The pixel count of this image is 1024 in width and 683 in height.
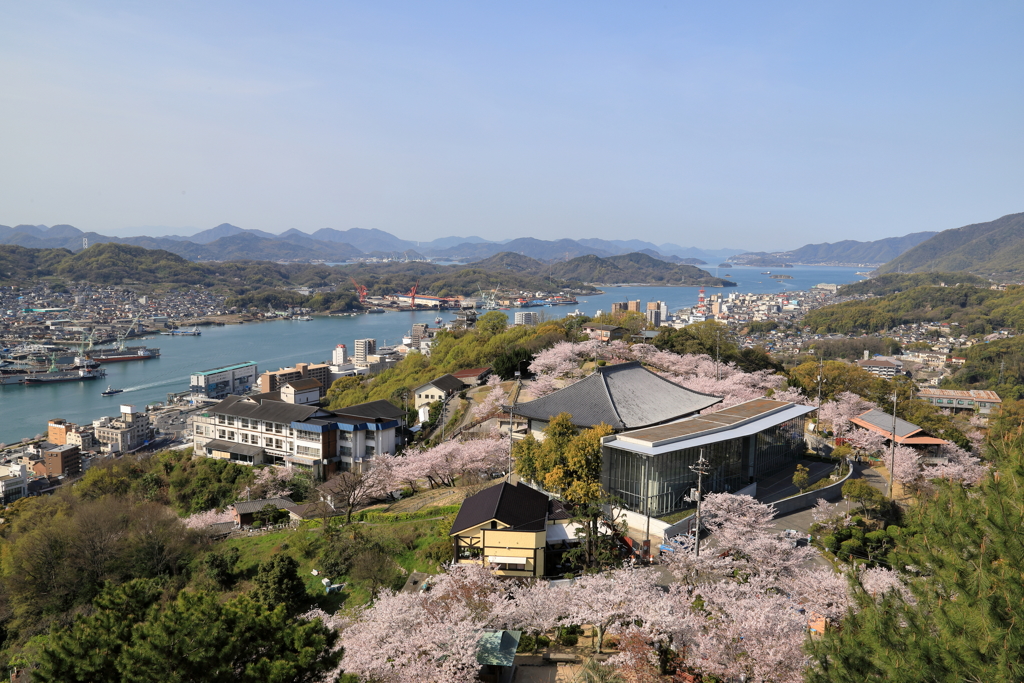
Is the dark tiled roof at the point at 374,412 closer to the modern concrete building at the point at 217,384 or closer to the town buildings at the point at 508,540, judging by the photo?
the town buildings at the point at 508,540

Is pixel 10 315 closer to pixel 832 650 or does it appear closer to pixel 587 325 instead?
pixel 587 325

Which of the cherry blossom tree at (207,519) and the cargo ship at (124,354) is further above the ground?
the cherry blossom tree at (207,519)

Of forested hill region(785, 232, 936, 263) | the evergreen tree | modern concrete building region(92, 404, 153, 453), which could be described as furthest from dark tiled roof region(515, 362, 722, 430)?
forested hill region(785, 232, 936, 263)

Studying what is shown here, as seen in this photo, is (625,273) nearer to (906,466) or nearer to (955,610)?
(906,466)

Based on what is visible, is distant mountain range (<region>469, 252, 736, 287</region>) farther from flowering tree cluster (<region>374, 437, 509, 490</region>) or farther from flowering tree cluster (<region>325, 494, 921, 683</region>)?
flowering tree cluster (<region>325, 494, 921, 683</region>)

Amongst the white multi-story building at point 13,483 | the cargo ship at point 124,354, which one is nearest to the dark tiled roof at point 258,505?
the white multi-story building at point 13,483

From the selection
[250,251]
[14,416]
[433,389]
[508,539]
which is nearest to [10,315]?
[14,416]

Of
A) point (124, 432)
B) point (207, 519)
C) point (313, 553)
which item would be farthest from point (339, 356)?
point (313, 553)
